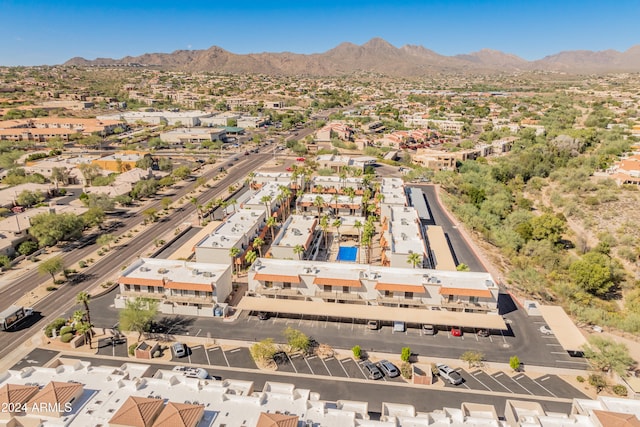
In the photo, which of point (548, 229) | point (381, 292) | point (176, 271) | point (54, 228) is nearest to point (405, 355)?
point (381, 292)

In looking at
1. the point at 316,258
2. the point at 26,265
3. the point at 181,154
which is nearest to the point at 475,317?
the point at 316,258

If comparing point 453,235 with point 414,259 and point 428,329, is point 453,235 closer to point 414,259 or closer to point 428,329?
point 414,259

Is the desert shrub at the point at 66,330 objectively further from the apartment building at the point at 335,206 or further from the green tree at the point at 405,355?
the apartment building at the point at 335,206

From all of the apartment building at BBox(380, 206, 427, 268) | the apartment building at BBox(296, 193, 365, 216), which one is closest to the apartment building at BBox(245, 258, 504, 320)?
the apartment building at BBox(380, 206, 427, 268)

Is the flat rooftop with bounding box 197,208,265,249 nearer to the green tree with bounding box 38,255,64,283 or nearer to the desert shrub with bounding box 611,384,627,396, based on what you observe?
the green tree with bounding box 38,255,64,283

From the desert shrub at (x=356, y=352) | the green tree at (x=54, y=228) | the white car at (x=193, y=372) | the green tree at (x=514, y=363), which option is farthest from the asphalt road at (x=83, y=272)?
→ the green tree at (x=514, y=363)

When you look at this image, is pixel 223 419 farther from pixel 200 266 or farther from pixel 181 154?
pixel 181 154
